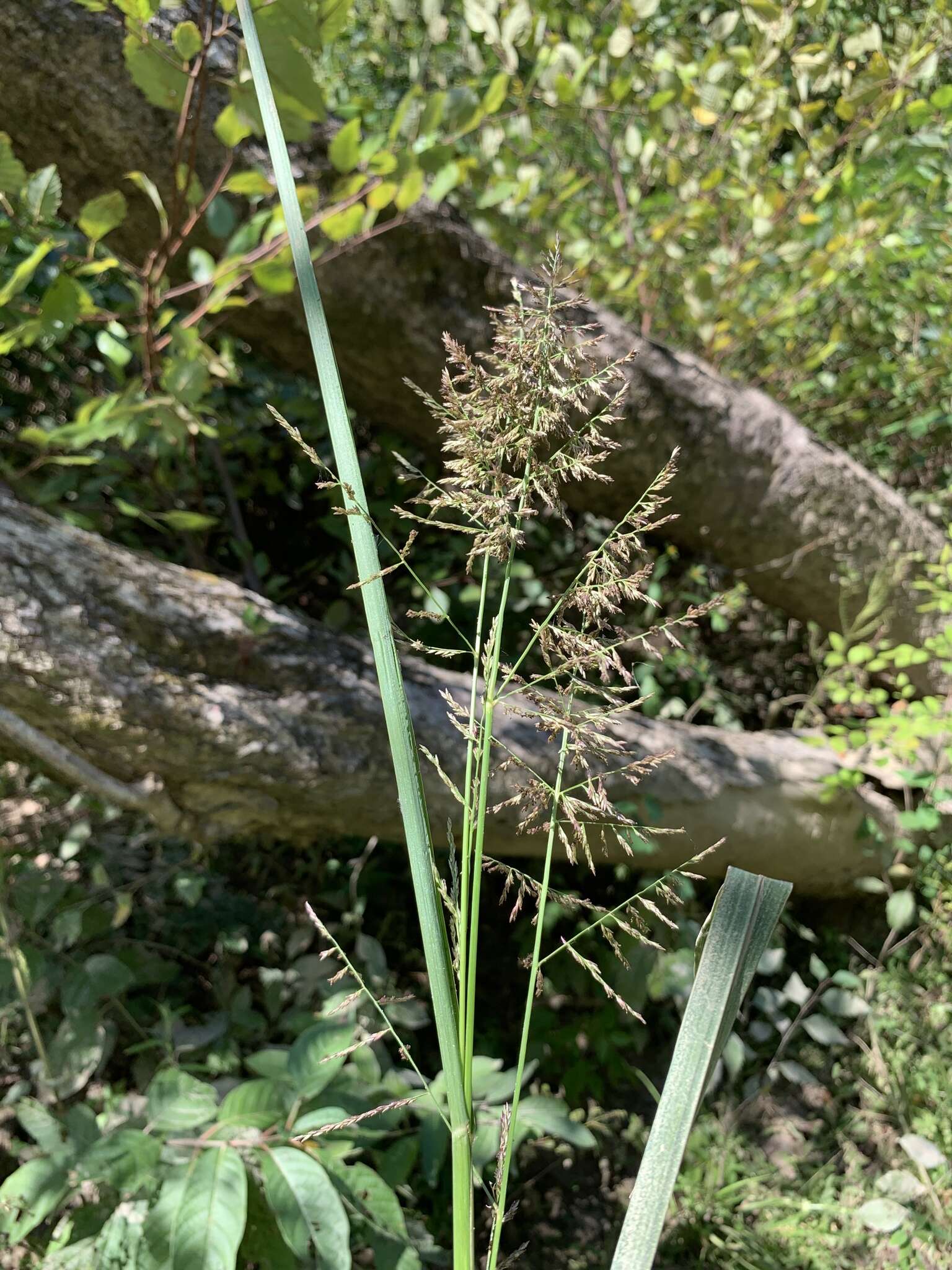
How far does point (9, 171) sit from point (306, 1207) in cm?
128

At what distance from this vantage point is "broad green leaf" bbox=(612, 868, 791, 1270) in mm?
457

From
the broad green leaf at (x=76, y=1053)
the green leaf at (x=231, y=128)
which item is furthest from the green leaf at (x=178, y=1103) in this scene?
the green leaf at (x=231, y=128)

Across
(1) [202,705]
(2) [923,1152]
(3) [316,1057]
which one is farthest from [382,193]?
(2) [923,1152]

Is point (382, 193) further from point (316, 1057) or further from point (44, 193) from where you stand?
point (316, 1057)

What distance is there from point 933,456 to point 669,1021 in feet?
5.76

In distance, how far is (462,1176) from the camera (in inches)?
19.7

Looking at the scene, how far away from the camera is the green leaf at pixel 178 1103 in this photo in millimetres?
1056

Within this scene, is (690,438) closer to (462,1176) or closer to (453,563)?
(453,563)

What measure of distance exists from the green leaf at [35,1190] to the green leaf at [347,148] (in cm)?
137

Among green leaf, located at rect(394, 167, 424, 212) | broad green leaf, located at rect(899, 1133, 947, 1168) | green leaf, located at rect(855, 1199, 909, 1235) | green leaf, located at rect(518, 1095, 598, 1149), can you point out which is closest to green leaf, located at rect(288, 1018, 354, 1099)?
green leaf, located at rect(518, 1095, 598, 1149)

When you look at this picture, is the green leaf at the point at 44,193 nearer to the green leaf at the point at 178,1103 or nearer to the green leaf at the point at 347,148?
the green leaf at the point at 347,148

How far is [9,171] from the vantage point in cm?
108

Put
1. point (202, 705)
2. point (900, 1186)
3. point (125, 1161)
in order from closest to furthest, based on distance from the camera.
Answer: point (125, 1161), point (202, 705), point (900, 1186)

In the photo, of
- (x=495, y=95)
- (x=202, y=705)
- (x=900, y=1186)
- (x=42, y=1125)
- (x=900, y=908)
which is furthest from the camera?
(x=900, y=908)
